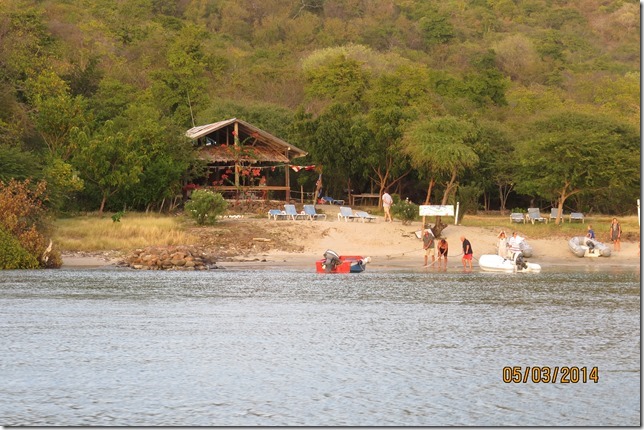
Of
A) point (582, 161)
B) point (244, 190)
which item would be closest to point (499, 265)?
point (582, 161)

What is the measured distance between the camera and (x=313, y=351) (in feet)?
74.1

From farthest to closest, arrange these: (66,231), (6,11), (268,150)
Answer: (6,11)
(268,150)
(66,231)

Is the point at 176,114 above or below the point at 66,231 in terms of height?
above

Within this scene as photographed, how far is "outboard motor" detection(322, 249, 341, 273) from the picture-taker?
127 ft

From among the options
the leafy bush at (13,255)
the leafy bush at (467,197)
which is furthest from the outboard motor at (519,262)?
the leafy bush at (13,255)

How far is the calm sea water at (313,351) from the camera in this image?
1706cm

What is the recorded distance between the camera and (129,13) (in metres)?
115

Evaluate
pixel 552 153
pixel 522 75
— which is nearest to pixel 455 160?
pixel 552 153

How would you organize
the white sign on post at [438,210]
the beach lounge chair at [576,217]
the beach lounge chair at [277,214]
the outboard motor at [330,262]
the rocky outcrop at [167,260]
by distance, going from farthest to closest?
the beach lounge chair at [576,217] → the beach lounge chair at [277,214] → the white sign on post at [438,210] → the rocky outcrop at [167,260] → the outboard motor at [330,262]

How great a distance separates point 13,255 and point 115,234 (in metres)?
5.40

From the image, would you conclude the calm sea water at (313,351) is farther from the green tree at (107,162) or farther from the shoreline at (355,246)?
the green tree at (107,162)

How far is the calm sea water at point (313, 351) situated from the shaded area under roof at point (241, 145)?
17.9 m

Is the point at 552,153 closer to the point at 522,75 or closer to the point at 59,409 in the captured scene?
the point at 59,409

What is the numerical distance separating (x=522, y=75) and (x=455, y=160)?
61819 millimetres
